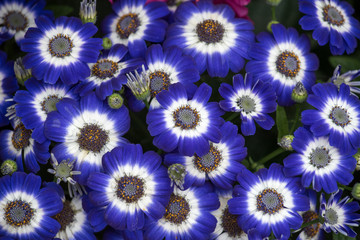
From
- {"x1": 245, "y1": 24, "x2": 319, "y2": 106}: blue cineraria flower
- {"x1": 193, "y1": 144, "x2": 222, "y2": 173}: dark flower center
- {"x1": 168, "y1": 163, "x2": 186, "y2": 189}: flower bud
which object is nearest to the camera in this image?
{"x1": 168, "y1": 163, "x2": 186, "y2": 189}: flower bud

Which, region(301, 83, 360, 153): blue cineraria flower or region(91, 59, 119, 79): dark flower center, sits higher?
region(91, 59, 119, 79): dark flower center

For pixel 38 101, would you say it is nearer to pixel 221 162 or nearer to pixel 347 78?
pixel 221 162

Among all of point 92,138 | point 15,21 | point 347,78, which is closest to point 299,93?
point 347,78

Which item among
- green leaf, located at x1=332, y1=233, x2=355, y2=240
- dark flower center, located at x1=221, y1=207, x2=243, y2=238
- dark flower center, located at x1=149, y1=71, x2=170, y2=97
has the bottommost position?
green leaf, located at x1=332, y1=233, x2=355, y2=240

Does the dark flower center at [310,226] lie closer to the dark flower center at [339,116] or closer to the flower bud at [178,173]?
the dark flower center at [339,116]

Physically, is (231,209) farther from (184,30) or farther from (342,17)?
(342,17)

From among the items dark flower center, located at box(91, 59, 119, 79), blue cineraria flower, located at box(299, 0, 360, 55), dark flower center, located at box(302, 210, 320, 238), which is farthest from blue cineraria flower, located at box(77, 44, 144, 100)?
dark flower center, located at box(302, 210, 320, 238)

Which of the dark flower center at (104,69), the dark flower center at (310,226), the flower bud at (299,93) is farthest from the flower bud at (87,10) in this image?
the dark flower center at (310,226)

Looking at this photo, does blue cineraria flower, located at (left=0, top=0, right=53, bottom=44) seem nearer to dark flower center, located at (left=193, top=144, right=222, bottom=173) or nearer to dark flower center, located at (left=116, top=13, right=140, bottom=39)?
dark flower center, located at (left=116, top=13, right=140, bottom=39)
